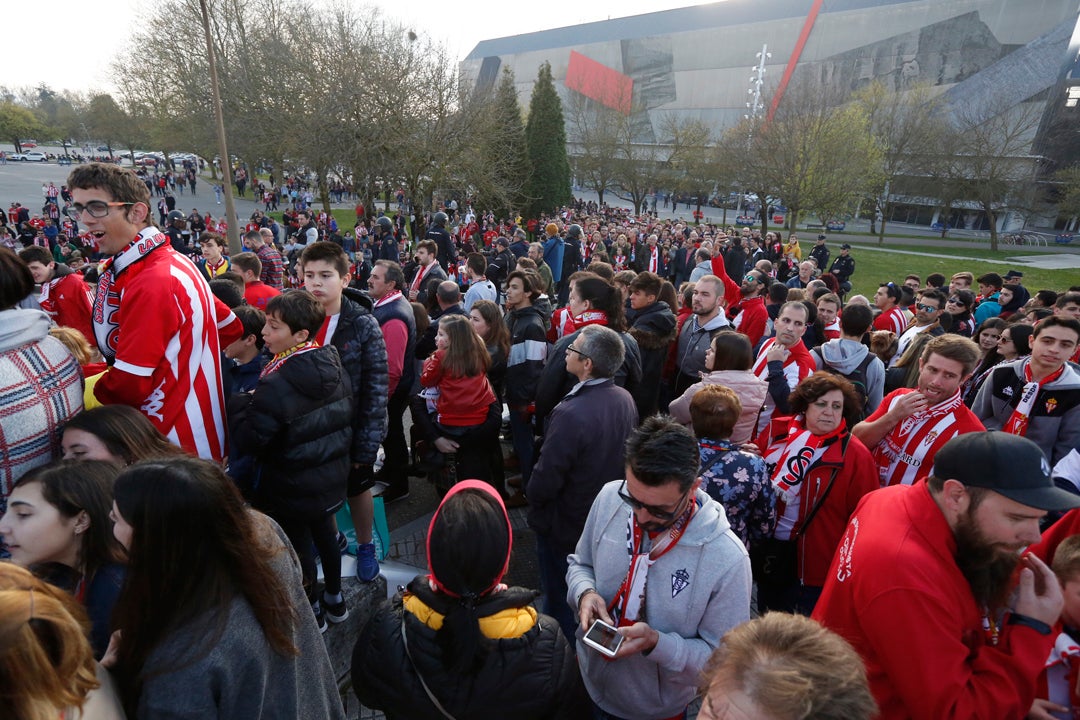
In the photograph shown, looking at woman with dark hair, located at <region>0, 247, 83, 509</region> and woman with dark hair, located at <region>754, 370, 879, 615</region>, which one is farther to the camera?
woman with dark hair, located at <region>754, 370, 879, 615</region>

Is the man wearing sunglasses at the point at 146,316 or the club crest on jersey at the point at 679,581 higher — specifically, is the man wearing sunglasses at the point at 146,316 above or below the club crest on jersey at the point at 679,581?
above

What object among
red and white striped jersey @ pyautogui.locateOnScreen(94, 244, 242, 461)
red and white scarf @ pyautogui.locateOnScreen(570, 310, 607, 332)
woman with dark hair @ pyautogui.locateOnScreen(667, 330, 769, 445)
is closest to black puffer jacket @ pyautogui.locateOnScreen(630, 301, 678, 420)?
red and white scarf @ pyautogui.locateOnScreen(570, 310, 607, 332)

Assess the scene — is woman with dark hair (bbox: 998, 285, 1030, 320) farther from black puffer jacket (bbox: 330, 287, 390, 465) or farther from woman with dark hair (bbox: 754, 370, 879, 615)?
black puffer jacket (bbox: 330, 287, 390, 465)

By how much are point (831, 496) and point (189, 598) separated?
9.35ft

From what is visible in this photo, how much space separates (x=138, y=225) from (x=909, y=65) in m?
60.5

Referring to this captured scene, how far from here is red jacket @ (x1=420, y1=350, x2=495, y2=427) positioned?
434cm

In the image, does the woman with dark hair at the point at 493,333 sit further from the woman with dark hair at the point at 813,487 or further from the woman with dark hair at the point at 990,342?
the woman with dark hair at the point at 990,342

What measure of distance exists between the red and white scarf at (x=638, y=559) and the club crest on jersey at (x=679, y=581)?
0.29 feet

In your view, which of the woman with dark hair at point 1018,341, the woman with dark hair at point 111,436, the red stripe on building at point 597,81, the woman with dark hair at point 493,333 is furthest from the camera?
the red stripe on building at point 597,81

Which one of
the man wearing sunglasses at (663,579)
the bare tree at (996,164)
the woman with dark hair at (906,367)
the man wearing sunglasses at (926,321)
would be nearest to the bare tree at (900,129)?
the bare tree at (996,164)

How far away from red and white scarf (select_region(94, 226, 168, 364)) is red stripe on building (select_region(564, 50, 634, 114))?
48107mm

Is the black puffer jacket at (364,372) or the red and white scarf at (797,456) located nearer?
the red and white scarf at (797,456)

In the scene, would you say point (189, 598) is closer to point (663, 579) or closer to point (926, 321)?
point (663, 579)

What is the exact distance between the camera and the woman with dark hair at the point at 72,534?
1742 mm
